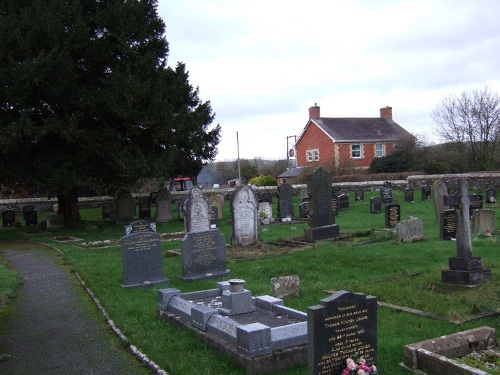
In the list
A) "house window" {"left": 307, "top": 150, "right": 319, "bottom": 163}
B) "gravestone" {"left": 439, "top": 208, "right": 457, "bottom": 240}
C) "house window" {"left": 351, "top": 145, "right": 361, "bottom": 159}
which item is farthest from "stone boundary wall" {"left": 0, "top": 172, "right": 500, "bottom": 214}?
"gravestone" {"left": 439, "top": 208, "right": 457, "bottom": 240}

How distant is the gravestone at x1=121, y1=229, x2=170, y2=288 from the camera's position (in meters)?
10.9

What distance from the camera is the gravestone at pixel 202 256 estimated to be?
11.2 metres

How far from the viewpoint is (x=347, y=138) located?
4984cm

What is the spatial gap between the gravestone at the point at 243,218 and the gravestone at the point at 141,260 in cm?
549

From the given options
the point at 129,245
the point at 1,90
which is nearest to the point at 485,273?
the point at 129,245

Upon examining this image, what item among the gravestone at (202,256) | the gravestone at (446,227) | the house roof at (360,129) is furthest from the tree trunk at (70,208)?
the house roof at (360,129)

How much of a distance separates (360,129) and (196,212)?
37.6 meters

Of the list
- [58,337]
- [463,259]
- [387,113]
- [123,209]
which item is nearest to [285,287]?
[463,259]

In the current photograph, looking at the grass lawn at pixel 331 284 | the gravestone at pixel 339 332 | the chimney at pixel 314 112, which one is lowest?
the grass lawn at pixel 331 284

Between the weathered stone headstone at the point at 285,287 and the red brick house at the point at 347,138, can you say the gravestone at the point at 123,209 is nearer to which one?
the weathered stone headstone at the point at 285,287

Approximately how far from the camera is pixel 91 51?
2272 centimetres

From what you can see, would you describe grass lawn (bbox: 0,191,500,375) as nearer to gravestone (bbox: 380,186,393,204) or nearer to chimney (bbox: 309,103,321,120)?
gravestone (bbox: 380,186,393,204)

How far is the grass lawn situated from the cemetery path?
0.31m

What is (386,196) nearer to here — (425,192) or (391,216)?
(425,192)
